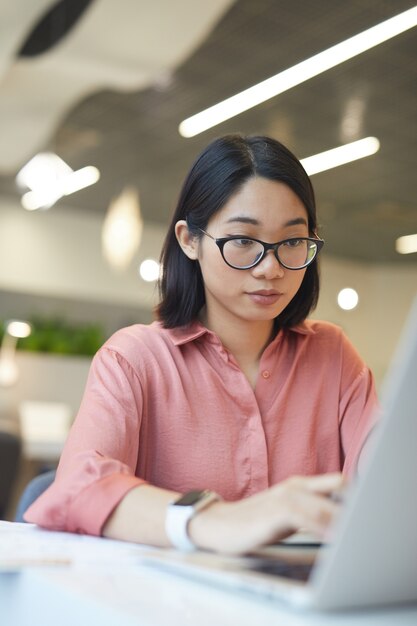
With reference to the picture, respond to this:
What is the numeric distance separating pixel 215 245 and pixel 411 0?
7.01ft

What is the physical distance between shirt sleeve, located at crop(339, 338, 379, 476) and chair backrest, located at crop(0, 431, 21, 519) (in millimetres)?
3523

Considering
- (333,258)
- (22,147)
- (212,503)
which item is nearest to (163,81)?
(22,147)

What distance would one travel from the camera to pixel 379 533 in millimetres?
608

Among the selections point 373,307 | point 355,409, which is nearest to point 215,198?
point 355,409

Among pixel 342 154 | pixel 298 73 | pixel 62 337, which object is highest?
pixel 298 73


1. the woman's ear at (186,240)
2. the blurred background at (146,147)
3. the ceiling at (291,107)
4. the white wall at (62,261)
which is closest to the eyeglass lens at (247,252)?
the woman's ear at (186,240)

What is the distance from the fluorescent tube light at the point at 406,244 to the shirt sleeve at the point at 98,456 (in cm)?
219

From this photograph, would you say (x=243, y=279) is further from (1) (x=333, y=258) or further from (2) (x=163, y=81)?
(2) (x=163, y=81)

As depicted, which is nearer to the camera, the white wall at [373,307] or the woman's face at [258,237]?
the woman's face at [258,237]

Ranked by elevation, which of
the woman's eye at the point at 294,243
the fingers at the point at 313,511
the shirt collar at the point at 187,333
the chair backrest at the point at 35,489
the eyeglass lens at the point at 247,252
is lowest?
the chair backrest at the point at 35,489

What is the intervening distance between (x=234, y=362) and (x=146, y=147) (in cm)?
370

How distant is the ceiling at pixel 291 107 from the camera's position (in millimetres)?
3438

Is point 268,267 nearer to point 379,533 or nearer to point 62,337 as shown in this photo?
point 379,533

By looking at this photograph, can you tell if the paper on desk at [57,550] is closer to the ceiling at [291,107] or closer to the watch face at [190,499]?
the watch face at [190,499]
